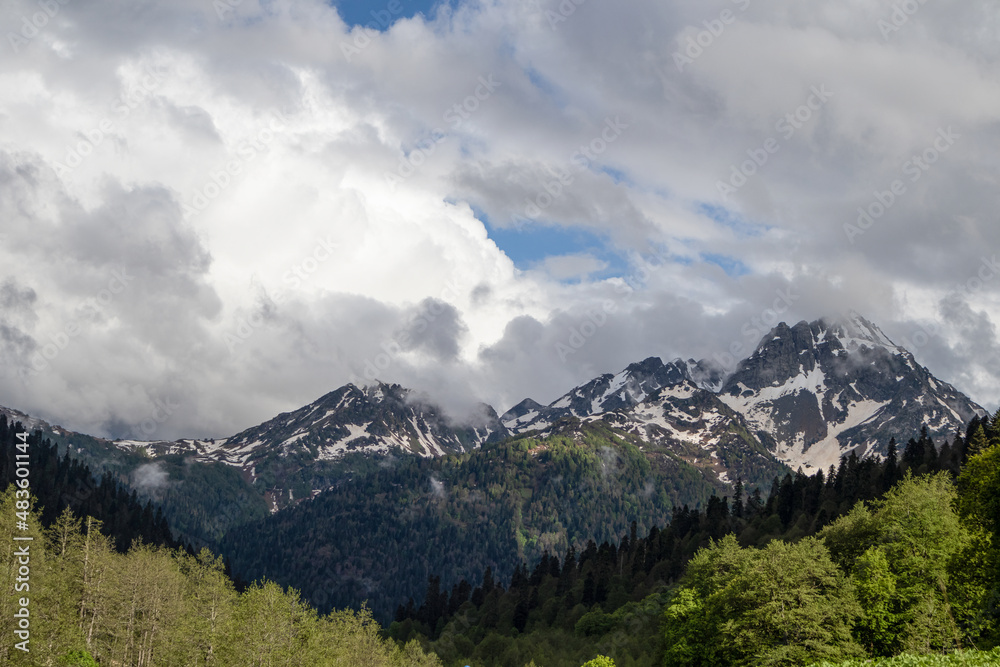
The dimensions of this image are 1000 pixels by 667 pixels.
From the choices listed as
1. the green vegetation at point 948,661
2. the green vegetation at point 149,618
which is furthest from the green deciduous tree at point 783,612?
the green vegetation at point 149,618

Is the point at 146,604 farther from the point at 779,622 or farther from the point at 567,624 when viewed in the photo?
the point at 567,624

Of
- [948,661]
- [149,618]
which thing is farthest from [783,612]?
[149,618]

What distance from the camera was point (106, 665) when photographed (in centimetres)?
10862

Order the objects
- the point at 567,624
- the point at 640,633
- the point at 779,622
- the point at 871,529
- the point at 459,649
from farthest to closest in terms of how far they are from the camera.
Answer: the point at 567,624
the point at 459,649
the point at 640,633
the point at 871,529
the point at 779,622

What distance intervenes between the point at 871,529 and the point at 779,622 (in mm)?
22001

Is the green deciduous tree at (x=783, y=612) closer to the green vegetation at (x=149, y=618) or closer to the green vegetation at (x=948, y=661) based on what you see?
the green vegetation at (x=948, y=661)

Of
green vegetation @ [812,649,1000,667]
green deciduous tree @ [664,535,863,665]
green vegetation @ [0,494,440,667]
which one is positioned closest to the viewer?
green vegetation @ [812,649,1000,667]

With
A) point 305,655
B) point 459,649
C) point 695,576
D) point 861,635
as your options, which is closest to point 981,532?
point 861,635

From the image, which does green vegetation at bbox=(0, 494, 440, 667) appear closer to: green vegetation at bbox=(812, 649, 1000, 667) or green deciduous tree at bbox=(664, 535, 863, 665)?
green deciduous tree at bbox=(664, 535, 863, 665)

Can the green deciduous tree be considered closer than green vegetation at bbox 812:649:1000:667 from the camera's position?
No

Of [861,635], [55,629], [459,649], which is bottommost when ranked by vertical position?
[459,649]

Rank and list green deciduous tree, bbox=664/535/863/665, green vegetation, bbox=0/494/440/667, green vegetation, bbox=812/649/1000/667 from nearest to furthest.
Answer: green vegetation, bbox=812/649/1000/667 → green deciduous tree, bbox=664/535/863/665 → green vegetation, bbox=0/494/440/667

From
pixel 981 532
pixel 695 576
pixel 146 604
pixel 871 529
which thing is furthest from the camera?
pixel 146 604

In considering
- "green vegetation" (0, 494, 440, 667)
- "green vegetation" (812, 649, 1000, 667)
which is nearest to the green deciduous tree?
"green vegetation" (812, 649, 1000, 667)
